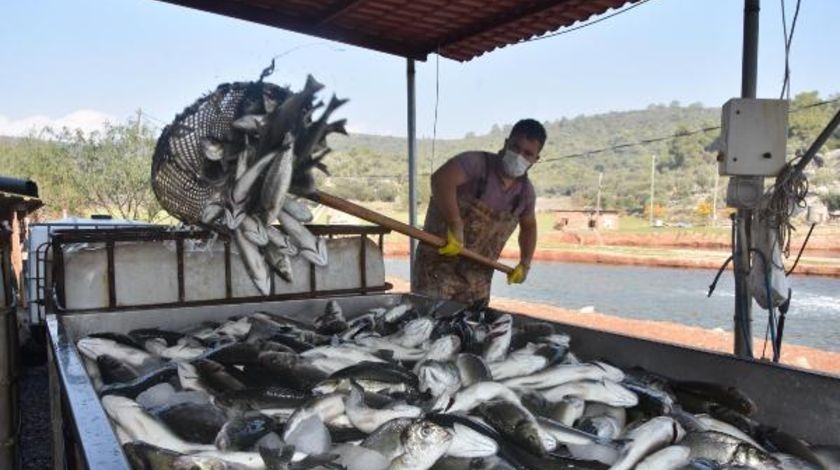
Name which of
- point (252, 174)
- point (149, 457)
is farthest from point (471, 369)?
point (149, 457)

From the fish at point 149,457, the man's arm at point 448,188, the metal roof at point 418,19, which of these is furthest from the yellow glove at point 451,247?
the fish at point 149,457

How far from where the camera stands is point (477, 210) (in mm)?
5633

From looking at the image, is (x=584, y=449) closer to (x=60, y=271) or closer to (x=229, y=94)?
(x=229, y=94)

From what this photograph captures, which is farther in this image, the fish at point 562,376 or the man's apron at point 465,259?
the man's apron at point 465,259

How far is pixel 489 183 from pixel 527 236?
0.74 m

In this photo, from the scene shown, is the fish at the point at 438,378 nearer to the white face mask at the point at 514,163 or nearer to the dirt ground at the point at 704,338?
the white face mask at the point at 514,163

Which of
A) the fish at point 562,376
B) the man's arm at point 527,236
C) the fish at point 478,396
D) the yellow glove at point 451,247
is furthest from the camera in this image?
the man's arm at point 527,236

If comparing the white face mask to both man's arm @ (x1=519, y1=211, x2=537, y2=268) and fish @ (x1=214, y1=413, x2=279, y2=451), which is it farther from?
fish @ (x1=214, y1=413, x2=279, y2=451)

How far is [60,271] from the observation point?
144 inches

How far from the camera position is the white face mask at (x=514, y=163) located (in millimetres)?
5316

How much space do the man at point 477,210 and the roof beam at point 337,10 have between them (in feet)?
5.27

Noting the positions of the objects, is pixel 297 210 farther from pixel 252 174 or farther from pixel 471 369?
pixel 471 369

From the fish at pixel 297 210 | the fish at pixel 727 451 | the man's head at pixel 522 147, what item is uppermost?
the man's head at pixel 522 147

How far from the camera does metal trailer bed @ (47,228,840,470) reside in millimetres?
1777
